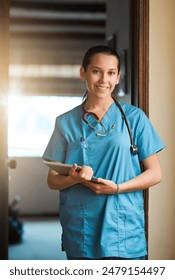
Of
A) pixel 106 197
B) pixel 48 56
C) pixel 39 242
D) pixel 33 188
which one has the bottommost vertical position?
pixel 39 242

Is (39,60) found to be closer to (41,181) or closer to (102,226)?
(41,181)

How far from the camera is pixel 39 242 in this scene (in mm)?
2979

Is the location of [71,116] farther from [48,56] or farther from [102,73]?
[48,56]

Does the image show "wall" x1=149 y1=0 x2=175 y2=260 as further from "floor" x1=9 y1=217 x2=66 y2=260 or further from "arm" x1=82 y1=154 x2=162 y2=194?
"floor" x1=9 y1=217 x2=66 y2=260

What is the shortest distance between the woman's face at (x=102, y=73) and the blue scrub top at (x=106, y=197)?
0.08 metres

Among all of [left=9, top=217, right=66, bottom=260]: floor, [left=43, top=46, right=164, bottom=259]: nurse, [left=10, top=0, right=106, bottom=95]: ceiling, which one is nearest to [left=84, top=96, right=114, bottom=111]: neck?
[left=43, top=46, right=164, bottom=259]: nurse

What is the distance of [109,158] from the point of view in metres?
1.15

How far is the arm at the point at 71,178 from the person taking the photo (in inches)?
42.8

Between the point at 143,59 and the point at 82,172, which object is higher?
the point at 143,59

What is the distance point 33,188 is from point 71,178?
3.07 meters

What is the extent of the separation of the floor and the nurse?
4.51 feet

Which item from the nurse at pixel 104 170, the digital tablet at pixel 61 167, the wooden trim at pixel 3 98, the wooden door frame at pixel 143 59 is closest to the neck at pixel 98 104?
the nurse at pixel 104 170

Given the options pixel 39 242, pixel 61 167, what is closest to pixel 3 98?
pixel 61 167
